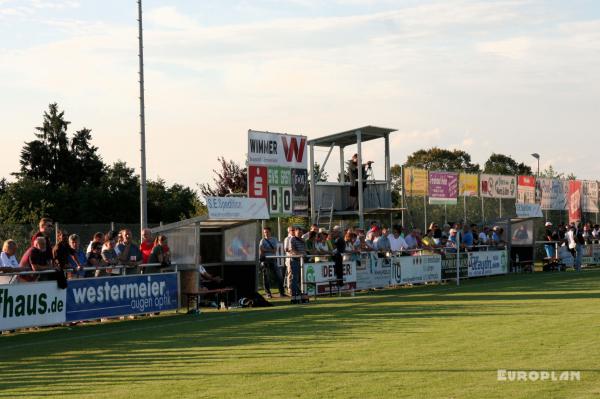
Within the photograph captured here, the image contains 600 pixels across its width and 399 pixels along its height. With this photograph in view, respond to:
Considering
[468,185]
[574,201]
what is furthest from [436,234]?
[574,201]

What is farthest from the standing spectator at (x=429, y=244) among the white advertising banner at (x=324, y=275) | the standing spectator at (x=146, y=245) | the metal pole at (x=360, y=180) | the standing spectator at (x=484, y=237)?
the standing spectator at (x=146, y=245)

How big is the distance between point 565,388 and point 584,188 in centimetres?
4775

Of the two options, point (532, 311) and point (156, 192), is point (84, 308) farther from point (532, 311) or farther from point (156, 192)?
point (156, 192)

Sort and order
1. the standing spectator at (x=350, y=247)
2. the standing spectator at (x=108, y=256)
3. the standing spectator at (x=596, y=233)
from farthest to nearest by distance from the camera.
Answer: the standing spectator at (x=596, y=233)
the standing spectator at (x=350, y=247)
the standing spectator at (x=108, y=256)

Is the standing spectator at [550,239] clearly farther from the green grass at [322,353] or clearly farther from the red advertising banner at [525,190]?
the green grass at [322,353]

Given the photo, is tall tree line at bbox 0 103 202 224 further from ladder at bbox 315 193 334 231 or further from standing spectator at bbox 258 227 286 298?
standing spectator at bbox 258 227 286 298

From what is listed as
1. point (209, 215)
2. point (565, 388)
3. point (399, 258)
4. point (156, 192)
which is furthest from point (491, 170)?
point (565, 388)

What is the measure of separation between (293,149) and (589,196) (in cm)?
2791

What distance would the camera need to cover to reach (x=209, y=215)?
23297 mm

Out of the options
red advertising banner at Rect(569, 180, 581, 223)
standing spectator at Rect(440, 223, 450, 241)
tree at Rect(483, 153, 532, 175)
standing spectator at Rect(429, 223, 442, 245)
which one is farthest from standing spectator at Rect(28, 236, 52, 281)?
tree at Rect(483, 153, 532, 175)

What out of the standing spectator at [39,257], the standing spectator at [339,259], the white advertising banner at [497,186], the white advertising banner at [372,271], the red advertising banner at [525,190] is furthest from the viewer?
the red advertising banner at [525,190]

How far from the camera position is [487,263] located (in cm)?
3619

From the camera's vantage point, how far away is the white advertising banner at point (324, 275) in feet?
86.1

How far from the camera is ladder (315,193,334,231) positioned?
3725 centimetres
